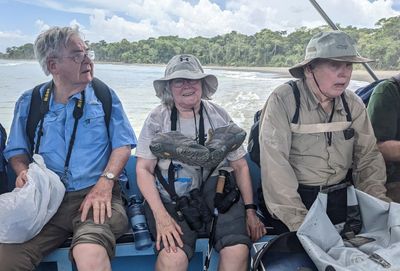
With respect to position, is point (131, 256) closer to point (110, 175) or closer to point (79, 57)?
point (110, 175)

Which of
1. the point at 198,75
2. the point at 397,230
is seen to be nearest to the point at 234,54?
the point at 198,75

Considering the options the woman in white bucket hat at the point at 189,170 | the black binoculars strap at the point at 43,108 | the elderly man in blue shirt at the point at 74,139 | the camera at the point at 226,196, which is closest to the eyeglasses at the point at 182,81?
the woman in white bucket hat at the point at 189,170

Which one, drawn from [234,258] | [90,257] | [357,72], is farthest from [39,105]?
[357,72]

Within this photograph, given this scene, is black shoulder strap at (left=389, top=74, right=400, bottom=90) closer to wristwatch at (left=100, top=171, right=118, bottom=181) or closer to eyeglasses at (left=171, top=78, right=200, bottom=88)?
eyeglasses at (left=171, top=78, right=200, bottom=88)

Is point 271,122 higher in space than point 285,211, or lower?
higher

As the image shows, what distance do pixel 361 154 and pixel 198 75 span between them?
0.98m

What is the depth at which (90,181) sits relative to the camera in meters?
2.19

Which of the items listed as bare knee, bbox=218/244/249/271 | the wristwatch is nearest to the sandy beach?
the wristwatch

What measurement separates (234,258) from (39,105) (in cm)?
132

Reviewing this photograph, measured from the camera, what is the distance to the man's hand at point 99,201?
194cm

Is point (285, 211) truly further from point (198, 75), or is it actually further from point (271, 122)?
point (198, 75)

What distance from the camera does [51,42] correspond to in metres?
2.21

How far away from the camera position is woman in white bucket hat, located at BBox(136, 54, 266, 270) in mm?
1906

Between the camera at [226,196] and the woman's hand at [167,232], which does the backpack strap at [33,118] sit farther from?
the camera at [226,196]
